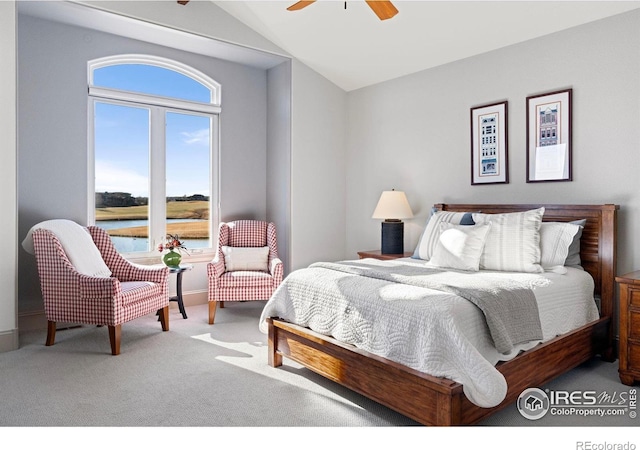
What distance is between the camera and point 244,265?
4.75m

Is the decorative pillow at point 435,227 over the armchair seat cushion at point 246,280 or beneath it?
over

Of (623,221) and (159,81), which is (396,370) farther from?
(159,81)

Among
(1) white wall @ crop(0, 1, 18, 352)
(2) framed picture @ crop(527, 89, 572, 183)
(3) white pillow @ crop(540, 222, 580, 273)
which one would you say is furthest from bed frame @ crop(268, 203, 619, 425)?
(1) white wall @ crop(0, 1, 18, 352)

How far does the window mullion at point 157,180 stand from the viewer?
492cm

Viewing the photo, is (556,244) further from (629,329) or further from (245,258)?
(245,258)

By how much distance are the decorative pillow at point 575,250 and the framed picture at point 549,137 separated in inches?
18.0

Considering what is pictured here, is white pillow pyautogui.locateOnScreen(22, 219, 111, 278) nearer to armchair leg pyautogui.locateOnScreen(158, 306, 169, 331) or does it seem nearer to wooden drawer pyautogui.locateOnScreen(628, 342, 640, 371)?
armchair leg pyautogui.locateOnScreen(158, 306, 169, 331)

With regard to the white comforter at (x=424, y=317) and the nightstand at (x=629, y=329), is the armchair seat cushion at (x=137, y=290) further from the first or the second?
the nightstand at (x=629, y=329)

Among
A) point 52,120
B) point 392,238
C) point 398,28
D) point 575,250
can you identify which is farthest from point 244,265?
point 575,250

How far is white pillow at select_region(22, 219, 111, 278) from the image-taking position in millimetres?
3688

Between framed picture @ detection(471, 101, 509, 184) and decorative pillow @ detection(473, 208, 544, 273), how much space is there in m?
0.74

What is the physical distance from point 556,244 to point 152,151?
12.9ft

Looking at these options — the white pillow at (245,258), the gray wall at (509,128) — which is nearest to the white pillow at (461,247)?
the gray wall at (509,128)

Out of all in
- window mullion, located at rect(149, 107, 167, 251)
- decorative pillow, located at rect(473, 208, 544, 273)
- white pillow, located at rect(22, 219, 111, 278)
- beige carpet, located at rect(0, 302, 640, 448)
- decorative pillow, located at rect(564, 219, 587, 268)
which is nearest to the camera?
beige carpet, located at rect(0, 302, 640, 448)
